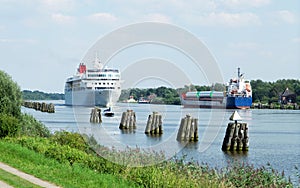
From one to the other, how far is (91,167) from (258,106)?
12176 centimetres

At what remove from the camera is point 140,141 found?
43.6 meters

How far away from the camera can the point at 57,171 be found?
48.0 feet

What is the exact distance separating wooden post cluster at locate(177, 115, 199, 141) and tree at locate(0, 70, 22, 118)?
16.2 meters

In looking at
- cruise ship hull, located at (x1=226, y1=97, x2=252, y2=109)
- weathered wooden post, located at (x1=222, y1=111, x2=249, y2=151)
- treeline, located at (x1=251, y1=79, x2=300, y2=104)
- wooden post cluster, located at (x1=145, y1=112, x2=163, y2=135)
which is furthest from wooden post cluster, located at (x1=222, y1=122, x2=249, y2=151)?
treeline, located at (x1=251, y1=79, x2=300, y2=104)

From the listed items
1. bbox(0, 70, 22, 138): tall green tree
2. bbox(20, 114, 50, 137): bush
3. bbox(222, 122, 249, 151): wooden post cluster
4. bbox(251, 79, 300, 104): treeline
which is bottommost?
bbox(222, 122, 249, 151): wooden post cluster

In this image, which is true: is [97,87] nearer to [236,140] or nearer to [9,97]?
[236,140]

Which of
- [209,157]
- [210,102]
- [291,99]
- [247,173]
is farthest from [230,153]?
[291,99]

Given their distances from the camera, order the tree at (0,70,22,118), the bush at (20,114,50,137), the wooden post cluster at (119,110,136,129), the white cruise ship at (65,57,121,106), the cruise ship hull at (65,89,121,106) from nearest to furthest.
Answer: the bush at (20,114,50,137), the tree at (0,70,22,118), the wooden post cluster at (119,110,136,129), the white cruise ship at (65,57,121,106), the cruise ship hull at (65,89,121,106)

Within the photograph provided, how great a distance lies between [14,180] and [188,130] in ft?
105

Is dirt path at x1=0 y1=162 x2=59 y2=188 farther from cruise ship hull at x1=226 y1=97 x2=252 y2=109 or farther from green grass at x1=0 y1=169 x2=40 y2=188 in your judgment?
cruise ship hull at x1=226 y1=97 x2=252 y2=109

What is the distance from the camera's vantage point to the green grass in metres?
12.4

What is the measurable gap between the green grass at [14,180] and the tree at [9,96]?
15.8m

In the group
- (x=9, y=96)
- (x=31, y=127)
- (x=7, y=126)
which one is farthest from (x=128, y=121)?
(x=7, y=126)

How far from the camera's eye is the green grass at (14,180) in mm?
12395
